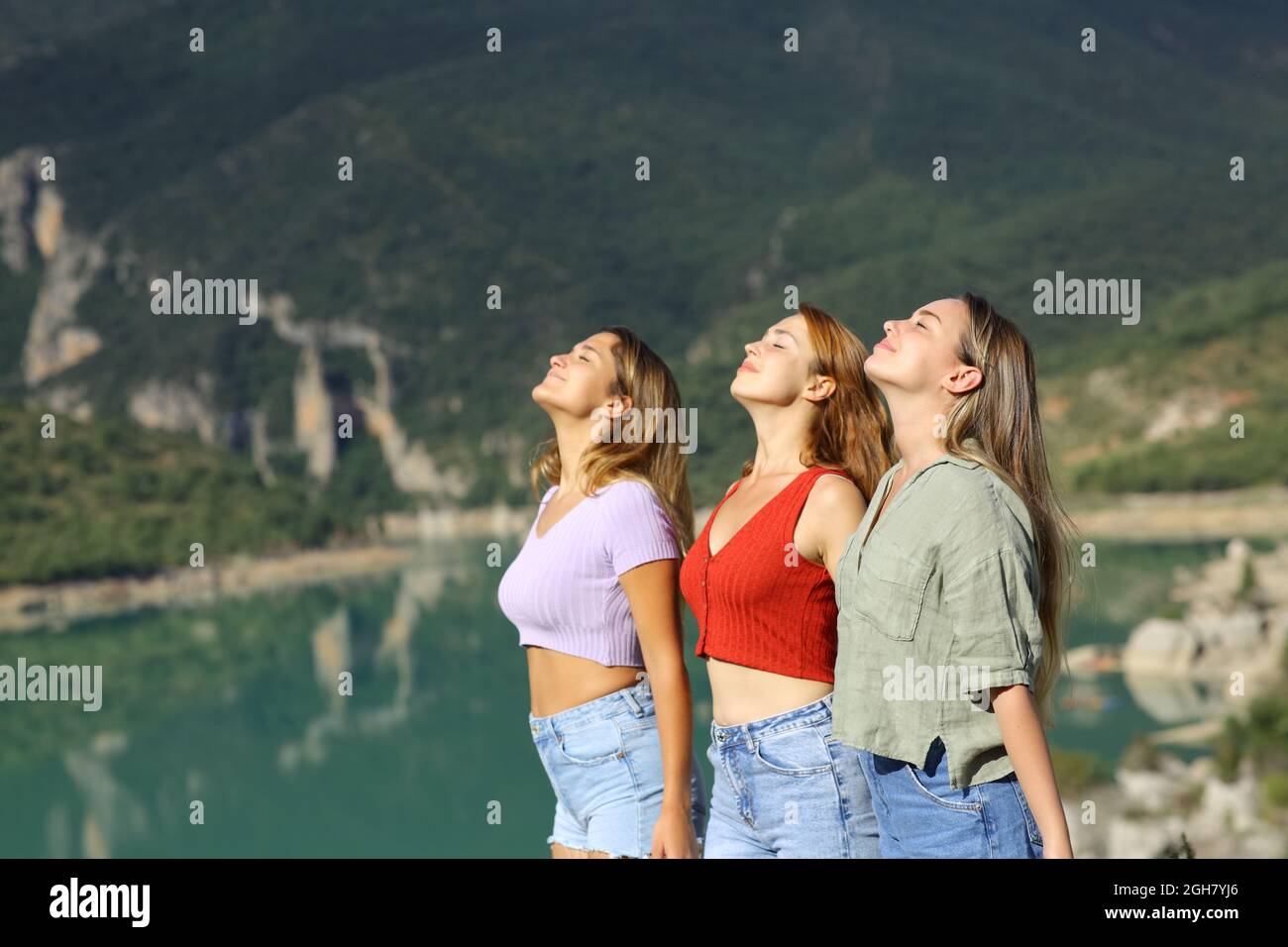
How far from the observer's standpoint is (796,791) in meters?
2.41

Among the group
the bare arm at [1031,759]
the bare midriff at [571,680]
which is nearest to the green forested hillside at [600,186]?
the bare midriff at [571,680]

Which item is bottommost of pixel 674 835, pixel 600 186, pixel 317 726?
pixel 317 726

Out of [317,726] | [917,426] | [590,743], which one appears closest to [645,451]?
[590,743]

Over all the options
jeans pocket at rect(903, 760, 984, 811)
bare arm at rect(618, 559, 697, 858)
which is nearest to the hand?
bare arm at rect(618, 559, 697, 858)

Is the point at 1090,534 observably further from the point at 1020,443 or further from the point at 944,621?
the point at 944,621

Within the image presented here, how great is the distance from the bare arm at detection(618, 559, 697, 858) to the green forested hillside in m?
41.1

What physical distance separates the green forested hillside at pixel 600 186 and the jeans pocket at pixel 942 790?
4158 cm

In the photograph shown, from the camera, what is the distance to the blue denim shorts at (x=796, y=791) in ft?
7.82

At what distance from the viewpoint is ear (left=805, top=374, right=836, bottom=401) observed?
2.64 metres

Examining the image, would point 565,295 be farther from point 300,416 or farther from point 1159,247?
point 1159,247

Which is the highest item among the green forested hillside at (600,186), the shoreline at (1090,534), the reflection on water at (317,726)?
the green forested hillside at (600,186)

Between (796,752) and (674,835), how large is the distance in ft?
1.03

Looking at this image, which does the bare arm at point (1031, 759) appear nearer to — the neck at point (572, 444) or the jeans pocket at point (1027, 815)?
the jeans pocket at point (1027, 815)
